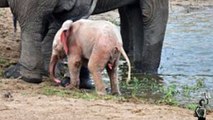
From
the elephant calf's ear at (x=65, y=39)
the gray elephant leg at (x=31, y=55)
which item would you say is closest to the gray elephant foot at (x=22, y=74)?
the gray elephant leg at (x=31, y=55)

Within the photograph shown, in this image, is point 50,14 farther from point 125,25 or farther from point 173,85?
point 125,25

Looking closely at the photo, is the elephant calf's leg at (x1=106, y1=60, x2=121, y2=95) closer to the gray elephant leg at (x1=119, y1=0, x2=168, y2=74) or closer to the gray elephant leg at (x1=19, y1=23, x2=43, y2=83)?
the gray elephant leg at (x1=19, y1=23, x2=43, y2=83)

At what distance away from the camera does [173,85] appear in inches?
384

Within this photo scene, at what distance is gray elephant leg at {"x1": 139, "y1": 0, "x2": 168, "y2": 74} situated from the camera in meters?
11.5

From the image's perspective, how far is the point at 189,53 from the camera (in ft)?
40.2

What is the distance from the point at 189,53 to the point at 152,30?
95 centimetres

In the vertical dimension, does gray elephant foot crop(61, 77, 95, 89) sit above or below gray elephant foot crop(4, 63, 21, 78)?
below

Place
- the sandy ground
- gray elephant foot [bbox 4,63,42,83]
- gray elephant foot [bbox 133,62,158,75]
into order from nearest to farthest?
the sandy ground < gray elephant foot [bbox 4,63,42,83] < gray elephant foot [bbox 133,62,158,75]

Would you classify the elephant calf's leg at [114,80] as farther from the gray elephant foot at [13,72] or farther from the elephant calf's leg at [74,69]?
the gray elephant foot at [13,72]

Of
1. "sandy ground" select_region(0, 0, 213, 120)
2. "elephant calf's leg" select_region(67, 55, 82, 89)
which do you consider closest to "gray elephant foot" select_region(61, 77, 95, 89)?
"elephant calf's leg" select_region(67, 55, 82, 89)

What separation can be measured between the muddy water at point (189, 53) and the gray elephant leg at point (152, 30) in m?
0.21

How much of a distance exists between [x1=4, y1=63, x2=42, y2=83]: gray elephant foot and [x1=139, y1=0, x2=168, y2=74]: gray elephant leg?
2411 millimetres

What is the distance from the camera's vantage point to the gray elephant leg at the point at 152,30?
453 inches

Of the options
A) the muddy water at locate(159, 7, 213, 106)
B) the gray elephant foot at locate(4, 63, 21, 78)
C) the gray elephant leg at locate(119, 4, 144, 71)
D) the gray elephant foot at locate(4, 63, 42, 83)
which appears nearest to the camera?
the gray elephant foot at locate(4, 63, 42, 83)
